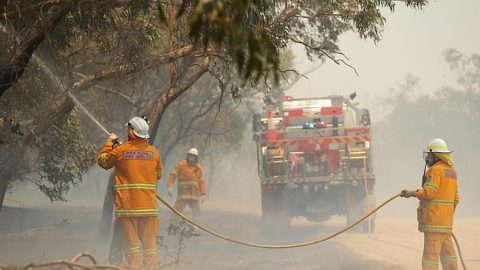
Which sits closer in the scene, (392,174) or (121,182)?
(121,182)

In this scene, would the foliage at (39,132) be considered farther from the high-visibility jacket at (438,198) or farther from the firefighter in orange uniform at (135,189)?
the high-visibility jacket at (438,198)

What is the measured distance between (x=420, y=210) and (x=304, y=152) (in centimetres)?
870

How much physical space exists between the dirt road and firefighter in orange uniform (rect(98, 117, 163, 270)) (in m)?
0.78

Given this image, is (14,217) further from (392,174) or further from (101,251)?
(392,174)

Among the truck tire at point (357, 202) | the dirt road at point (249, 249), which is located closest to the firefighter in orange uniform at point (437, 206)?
the dirt road at point (249, 249)

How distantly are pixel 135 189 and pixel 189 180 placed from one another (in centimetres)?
769

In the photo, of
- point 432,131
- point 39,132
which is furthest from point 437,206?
point 432,131

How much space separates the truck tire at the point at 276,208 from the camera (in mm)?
18156

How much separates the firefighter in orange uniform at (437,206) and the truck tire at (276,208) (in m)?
9.09

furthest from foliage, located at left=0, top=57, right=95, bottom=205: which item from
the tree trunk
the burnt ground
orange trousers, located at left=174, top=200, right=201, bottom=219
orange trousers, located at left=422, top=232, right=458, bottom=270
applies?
orange trousers, located at left=422, top=232, right=458, bottom=270

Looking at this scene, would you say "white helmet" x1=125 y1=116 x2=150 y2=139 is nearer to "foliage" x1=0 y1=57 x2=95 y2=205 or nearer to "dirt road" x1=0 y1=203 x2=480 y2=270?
"foliage" x1=0 y1=57 x2=95 y2=205

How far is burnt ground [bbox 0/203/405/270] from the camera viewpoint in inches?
495

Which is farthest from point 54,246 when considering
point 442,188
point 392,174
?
point 392,174

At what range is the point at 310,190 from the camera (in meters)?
18.0
